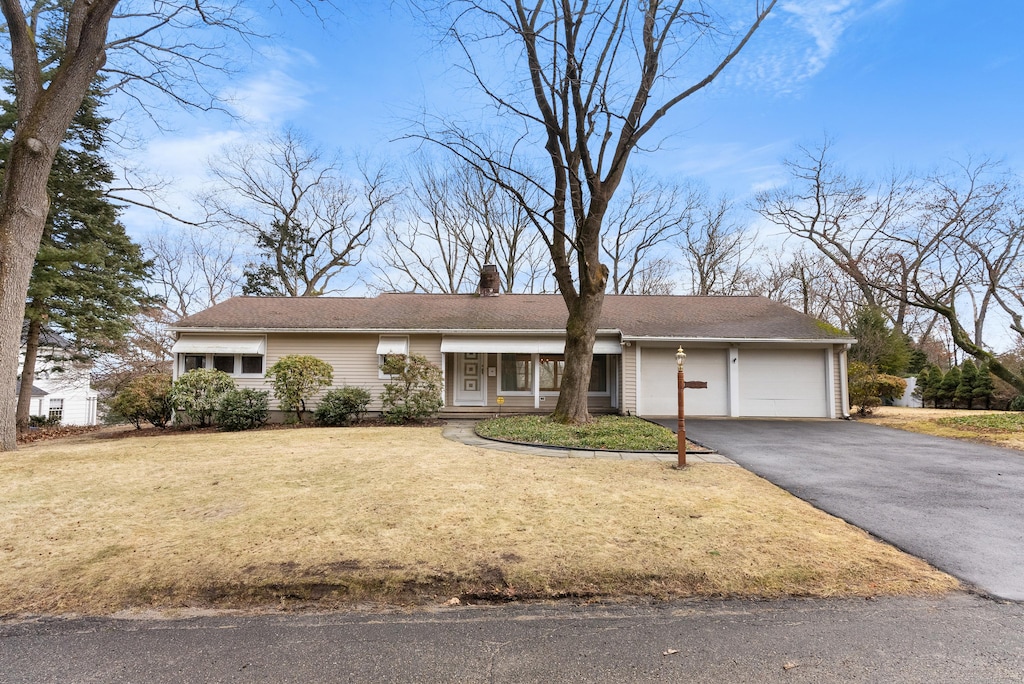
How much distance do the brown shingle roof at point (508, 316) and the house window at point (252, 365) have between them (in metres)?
0.92

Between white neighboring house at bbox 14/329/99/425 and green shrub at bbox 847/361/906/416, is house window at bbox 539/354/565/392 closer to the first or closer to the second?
green shrub at bbox 847/361/906/416

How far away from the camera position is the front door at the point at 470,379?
1433 centimetres

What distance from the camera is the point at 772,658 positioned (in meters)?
2.35

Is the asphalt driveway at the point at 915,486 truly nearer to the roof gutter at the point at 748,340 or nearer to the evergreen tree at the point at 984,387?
the roof gutter at the point at 748,340

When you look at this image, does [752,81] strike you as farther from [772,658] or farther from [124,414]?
[124,414]

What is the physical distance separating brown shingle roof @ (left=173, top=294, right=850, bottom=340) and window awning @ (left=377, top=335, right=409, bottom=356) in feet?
1.06

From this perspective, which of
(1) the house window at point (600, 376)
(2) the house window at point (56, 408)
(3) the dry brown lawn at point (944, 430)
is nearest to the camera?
(3) the dry brown lawn at point (944, 430)

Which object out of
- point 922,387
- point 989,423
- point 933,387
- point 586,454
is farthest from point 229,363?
point 922,387

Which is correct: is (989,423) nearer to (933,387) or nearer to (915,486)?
(915,486)

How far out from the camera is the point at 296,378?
11.8 meters

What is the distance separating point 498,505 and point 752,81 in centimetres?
1113

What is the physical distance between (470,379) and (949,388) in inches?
740

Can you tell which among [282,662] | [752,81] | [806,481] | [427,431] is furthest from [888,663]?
[752,81]

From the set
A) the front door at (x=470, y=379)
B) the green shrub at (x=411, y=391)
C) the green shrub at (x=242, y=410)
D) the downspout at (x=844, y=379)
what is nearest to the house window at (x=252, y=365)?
the green shrub at (x=242, y=410)
